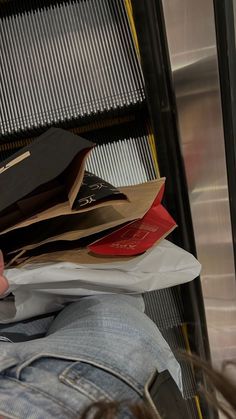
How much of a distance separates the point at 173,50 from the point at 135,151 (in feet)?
1.08

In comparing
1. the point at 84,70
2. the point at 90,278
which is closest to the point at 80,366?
the point at 90,278

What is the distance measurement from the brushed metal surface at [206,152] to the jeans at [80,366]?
0.68 m

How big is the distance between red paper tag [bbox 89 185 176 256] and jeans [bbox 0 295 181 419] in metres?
0.08

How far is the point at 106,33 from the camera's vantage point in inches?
34.5

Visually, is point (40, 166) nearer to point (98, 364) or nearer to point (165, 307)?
point (98, 364)

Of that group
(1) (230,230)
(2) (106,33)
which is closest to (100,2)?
(2) (106,33)

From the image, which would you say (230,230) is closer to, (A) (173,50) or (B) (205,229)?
(B) (205,229)

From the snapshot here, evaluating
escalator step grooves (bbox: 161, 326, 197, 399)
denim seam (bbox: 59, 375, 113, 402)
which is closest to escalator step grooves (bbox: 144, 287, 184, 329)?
escalator step grooves (bbox: 161, 326, 197, 399)

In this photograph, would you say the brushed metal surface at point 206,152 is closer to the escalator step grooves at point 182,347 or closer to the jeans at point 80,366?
the escalator step grooves at point 182,347

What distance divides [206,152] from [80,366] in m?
0.91

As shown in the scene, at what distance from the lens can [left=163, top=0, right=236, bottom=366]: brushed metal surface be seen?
1.14m

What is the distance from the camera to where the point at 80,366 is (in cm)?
44

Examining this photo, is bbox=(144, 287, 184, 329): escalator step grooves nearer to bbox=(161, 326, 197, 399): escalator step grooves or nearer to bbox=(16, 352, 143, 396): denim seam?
bbox=(161, 326, 197, 399): escalator step grooves

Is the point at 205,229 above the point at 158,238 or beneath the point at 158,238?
beneath
